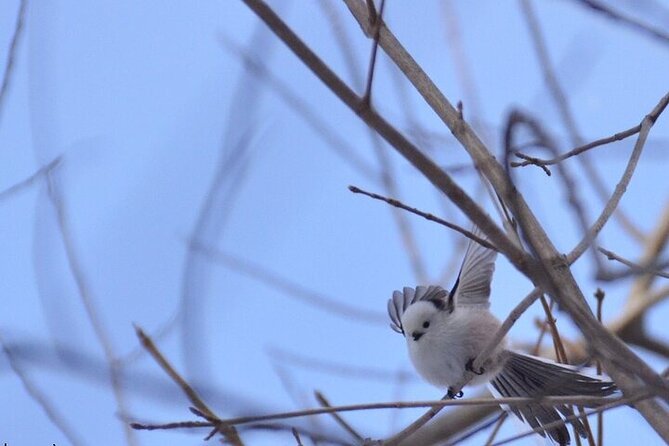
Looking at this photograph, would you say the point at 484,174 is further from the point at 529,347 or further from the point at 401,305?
the point at 529,347

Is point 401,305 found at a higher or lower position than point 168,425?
higher

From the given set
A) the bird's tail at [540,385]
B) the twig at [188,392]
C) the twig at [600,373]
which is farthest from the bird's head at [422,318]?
the twig at [188,392]

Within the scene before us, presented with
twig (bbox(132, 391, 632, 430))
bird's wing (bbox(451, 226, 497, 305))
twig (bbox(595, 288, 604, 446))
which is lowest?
twig (bbox(132, 391, 632, 430))

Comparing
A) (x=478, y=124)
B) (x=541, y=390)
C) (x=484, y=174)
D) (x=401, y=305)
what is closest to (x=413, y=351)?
(x=401, y=305)

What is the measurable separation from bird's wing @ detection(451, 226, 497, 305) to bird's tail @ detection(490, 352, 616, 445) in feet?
0.51

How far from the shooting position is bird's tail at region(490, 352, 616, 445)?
1.38 meters

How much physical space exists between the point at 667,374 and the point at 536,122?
420 millimetres

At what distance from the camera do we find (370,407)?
948 millimetres

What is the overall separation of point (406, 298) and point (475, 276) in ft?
0.46

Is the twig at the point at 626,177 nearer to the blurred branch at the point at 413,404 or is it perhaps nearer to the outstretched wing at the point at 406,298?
the blurred branch at the point at 413,404

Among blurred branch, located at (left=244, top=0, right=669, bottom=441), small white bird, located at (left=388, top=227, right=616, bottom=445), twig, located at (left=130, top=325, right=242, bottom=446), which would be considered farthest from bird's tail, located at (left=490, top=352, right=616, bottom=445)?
twig, located at (left=130, top=325, right=242, bottom=446)

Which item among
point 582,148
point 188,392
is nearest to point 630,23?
point 582,148

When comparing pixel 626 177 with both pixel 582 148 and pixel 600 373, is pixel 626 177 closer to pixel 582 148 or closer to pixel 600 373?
pixel 582 148

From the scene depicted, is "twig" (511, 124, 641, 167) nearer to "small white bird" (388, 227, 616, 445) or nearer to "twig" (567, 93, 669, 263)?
"twig" (567, 93, 669, 263)
